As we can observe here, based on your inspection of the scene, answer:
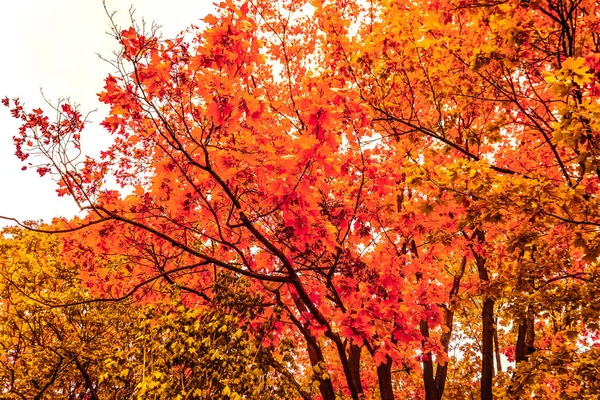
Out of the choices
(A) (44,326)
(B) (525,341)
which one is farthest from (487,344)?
(A) (44,326)

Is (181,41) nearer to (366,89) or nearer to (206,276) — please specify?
(366,89)

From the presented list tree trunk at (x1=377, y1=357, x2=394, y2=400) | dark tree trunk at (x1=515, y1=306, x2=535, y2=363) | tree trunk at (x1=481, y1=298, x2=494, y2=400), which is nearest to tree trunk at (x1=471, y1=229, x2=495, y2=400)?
tree trunk at (x1=481, y1=298, x2=494, y2=400)

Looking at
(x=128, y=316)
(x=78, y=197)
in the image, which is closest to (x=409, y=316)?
(x=78, y=197)

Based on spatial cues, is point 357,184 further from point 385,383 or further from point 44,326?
point 44,326

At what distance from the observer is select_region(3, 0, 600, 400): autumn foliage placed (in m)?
4.30

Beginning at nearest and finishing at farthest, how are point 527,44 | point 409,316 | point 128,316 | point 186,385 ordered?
point 186,385, point 527,44, point 409,316, point 128,316

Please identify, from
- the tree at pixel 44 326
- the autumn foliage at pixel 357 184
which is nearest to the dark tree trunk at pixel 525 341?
the autumn foliage at pixel 357 184

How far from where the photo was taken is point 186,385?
437 centimetres

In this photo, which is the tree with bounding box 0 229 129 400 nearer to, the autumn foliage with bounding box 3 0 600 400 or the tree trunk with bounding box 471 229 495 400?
the autumn foliage with bounding box 3 0 600 400

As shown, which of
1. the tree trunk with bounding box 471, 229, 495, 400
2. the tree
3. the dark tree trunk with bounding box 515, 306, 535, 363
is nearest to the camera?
the tree trunk with bounding box 471, 229, 495, 400

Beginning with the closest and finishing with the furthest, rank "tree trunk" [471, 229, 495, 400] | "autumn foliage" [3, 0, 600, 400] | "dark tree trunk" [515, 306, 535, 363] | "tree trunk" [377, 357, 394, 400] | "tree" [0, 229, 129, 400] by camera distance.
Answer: "autumn foliage" [3, 0, 600, 400], "tree trunk" [377, 357, 394, 400], "tree trunk" [471, 229, 495, 400], "dark tree trunk" [515, 306, 535, 363], "tree" [0, 229, 129, 400]

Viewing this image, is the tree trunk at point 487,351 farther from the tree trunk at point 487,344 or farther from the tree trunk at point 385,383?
the tree trunk at point 385,383

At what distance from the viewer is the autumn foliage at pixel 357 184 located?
4301 mm

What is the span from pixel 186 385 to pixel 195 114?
126 inches
